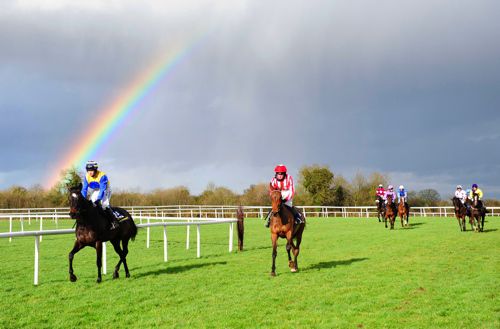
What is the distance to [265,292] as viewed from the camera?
8.77 meters

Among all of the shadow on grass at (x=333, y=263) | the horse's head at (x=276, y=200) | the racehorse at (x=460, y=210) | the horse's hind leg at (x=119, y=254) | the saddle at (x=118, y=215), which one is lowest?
the shadow on grass at (x=333, y=263)

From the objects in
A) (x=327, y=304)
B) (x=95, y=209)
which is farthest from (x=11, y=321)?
(x=327, y=304)

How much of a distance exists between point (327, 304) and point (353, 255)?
7.17 metres

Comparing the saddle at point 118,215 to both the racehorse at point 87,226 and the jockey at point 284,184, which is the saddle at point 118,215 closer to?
the racehorse at point 87,226

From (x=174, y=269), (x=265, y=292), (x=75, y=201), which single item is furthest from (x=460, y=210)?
(x=75, y=201)

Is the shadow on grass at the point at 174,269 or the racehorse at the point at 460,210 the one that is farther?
the racehorse at the point at 460,210

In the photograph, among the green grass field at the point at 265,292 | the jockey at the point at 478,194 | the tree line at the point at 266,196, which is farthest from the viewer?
the tree line at the point at 266,196

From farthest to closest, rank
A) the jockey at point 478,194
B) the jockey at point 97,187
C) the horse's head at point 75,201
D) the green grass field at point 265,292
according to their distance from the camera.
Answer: the jockey at point 478,194
the jockey at point 97,187
the horse's head at point 75,201
the green grass field at point 265,292

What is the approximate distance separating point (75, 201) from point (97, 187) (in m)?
1.03

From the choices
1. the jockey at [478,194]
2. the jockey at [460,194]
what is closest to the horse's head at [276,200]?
the jockey at [478,194]

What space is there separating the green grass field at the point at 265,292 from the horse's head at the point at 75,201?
139cm

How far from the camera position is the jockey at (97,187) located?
10.7m

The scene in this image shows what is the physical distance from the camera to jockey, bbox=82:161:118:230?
10687 mm

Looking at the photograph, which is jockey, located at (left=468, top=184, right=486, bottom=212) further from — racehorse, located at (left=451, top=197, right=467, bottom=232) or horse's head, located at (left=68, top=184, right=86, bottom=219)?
horse's head, located at (left=68, top=184, right=86, bottom=219)
